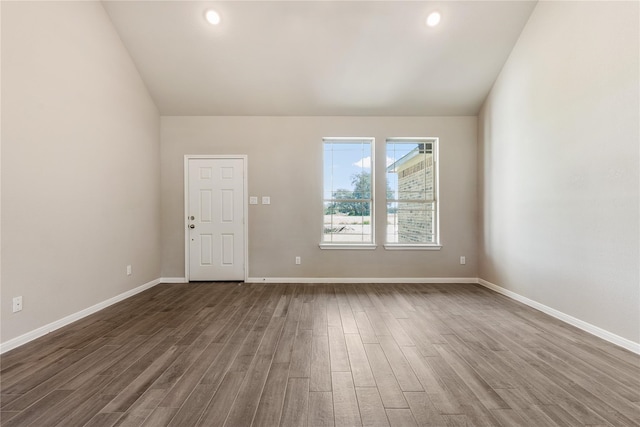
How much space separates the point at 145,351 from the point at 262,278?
Answer: 2.21m

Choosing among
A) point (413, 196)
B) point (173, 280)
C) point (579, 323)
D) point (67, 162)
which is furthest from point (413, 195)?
point (67, 162)

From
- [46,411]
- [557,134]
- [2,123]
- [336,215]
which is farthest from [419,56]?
[46,411]

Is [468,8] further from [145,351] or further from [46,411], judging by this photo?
[46,411]

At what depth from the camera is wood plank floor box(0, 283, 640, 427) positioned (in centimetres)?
146

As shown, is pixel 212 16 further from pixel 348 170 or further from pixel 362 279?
pixel 362 279

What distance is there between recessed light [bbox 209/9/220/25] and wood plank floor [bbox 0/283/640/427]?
341cm

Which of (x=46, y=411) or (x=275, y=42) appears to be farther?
(x=275, y=42)

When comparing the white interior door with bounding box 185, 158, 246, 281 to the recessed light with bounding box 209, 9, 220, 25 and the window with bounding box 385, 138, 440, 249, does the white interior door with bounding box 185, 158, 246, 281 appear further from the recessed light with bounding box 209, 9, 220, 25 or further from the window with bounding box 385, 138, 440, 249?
the window with bounding box 385, 138, 440, 249

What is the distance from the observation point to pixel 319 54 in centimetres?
357

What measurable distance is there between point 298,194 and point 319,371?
2853 mm

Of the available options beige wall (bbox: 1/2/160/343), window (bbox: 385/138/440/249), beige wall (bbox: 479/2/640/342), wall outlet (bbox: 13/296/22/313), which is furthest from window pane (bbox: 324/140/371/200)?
wall outlet (bbox: 13/296/22/313)

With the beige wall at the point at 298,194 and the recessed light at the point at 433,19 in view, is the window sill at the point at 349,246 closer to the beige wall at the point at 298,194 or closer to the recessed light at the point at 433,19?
the beige wall at the point at 298,194

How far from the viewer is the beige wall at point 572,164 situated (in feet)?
7.36

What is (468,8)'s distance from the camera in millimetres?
3115
